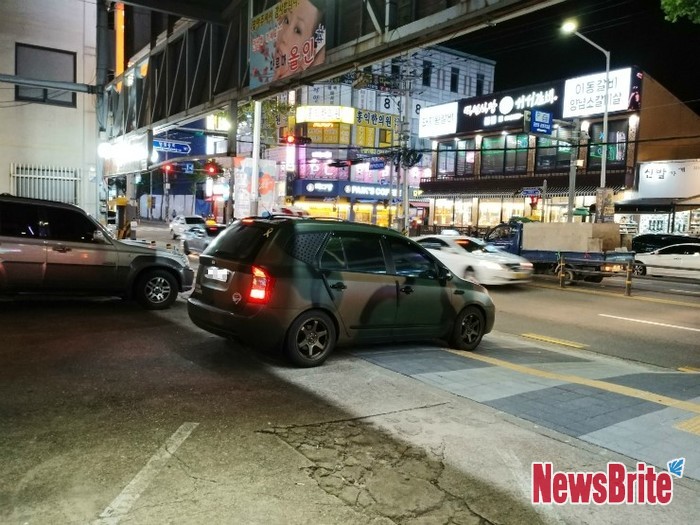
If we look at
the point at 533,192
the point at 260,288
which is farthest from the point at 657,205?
the point at 260,288

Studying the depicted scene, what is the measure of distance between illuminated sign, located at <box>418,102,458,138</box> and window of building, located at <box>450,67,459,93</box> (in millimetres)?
13292

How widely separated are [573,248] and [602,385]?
43.0 ft

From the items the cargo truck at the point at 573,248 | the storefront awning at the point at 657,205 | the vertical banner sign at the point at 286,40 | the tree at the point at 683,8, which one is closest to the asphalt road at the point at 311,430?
the vertical banner sign at the point at 286,40

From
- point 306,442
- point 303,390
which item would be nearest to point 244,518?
point 306,442

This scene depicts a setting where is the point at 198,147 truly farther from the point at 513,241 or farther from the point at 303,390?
the point at 303,390

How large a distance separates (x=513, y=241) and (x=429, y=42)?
12.2 metres

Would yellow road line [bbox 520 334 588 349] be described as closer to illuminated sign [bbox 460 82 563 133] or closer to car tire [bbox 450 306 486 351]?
car tire [bbox 450 306 486 351]

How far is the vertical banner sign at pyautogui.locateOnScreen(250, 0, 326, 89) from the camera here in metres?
11.2

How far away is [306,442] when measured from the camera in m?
4.34

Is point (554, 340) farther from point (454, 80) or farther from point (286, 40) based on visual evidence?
point (454, 80)

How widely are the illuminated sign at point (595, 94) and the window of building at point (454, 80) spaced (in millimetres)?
23007

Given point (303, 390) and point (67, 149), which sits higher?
point (67, 149)
